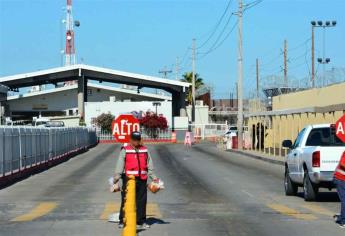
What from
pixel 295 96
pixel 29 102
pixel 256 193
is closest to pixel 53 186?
pixel 256 193

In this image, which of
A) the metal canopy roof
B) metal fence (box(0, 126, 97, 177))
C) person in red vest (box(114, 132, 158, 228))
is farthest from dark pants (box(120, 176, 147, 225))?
the metal canopy roof

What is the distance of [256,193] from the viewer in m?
19.9

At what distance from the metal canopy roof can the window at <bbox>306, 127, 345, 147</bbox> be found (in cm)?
6301

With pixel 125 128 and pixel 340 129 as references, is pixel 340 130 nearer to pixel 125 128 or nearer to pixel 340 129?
pixel 340 129

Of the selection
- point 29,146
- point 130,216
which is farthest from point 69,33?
point 130,216

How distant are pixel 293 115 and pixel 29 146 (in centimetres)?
1678

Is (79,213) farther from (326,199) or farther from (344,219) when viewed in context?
(326,199)

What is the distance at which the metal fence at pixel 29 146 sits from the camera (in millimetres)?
23922

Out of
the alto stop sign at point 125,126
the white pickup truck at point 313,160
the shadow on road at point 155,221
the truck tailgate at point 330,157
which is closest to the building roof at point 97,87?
the alto stop sign at point 125,126

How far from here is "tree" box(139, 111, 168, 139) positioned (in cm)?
7919

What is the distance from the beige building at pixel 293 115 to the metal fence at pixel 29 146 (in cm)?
1302

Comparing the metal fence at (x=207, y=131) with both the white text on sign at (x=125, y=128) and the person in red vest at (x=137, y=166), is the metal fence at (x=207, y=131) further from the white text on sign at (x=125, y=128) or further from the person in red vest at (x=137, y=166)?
the person in red vest at (x=137, y=166)

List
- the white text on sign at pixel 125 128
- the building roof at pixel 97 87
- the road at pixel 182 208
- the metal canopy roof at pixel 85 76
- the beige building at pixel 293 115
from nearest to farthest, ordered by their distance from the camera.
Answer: the road at pixel 182 208 → the white text on sign at pixel 125 128 → the beige building at pixel 293 115 → the metal canopy roof at pixel 85 76 → the building roof at pixel 97 87

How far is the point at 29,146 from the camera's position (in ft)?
94.9
